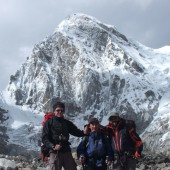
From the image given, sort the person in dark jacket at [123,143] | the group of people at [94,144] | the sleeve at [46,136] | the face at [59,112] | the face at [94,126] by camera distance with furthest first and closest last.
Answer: the person in dark jacket at [123,143] < the face at [94,126] < the face at [59,112] < the group of people at [94,144] < the sleeve at [46,136]

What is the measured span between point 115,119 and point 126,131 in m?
0.48

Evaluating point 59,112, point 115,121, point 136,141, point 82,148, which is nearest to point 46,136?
point 59,112

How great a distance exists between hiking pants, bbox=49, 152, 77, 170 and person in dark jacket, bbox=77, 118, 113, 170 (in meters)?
0.34

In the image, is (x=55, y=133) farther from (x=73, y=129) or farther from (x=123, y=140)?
(x=123, y=140)

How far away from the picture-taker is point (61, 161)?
13195 mm

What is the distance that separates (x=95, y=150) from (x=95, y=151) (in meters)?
0.03

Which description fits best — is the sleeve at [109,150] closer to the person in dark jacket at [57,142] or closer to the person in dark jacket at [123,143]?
the person in dark jacket at [123,143]

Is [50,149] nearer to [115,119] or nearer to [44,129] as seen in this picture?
[44,129]

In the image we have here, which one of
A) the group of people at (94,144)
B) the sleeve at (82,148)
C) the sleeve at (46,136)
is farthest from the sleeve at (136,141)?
the sleeve at (46,136)

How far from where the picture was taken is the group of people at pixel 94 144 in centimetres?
1316

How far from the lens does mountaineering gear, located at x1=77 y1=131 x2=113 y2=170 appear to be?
13.4 meters

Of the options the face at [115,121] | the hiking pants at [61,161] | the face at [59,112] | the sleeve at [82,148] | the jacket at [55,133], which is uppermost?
→ the face at [59,112]

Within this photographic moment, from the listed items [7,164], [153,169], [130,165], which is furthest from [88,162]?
[153,169]

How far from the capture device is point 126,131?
14.3m
